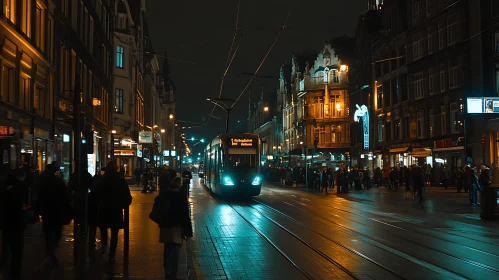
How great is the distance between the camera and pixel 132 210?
2398 centimetres

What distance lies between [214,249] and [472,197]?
17512mm

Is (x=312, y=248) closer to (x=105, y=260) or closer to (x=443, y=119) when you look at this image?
(x=105, y=260)

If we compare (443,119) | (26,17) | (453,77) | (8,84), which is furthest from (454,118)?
(8,84)

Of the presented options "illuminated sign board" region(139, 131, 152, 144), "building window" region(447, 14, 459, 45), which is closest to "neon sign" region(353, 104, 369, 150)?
"building window" region(447, 14, 459, 45)

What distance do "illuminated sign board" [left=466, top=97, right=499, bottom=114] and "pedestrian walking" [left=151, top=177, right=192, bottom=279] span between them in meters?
26.2

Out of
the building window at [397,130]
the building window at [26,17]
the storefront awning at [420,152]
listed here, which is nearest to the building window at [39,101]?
the building window at [26,17]

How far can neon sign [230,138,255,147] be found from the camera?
3036 cm

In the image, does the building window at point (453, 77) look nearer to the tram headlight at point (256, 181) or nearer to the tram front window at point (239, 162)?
the tram headlight at point (256, 181)

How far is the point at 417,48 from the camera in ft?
161

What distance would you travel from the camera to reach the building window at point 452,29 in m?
42.8

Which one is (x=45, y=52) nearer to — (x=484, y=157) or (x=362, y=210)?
(x=362, y=210)

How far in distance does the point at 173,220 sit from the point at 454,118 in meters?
38.1

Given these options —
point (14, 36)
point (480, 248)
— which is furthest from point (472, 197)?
point (14, 36)

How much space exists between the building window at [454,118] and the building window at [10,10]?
31000 mm
